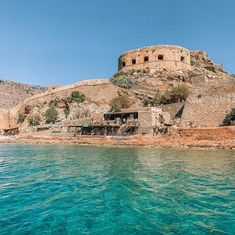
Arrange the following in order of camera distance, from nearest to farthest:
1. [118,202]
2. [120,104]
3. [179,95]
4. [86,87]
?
[118,202] < [179,95] < [120,104] < [86,87]

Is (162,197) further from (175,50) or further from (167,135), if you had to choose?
(175,50)

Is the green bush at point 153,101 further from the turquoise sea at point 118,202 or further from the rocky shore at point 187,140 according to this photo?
the turquoise sea at point 118,202

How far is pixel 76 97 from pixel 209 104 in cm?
2517

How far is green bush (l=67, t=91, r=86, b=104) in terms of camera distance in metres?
46.6

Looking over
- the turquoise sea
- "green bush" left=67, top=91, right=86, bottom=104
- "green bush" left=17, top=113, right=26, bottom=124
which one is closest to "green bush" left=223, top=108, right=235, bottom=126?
the turquoise sea

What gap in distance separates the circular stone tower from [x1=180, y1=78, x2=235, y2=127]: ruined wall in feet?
72.4

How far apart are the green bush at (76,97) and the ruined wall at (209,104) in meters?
21.7

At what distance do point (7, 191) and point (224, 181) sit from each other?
6702 mm

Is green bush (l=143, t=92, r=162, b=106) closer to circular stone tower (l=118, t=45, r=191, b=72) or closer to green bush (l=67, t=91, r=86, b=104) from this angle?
green bush (l=67, t=91, r=86, b=104)

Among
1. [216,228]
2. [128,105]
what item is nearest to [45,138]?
[128,105]

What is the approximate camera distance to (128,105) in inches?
1551

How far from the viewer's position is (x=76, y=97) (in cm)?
4725

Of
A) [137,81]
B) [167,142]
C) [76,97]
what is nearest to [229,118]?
[167,142]

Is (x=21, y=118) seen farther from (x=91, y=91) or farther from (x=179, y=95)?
(x=179, y=95)
